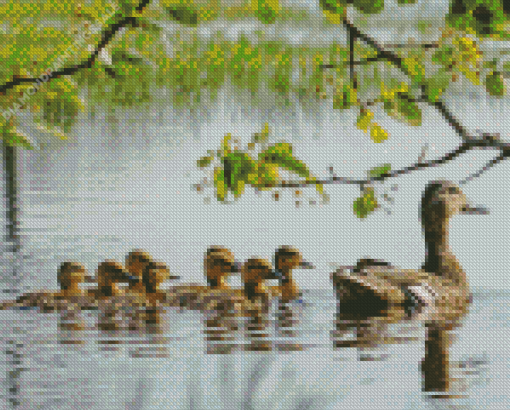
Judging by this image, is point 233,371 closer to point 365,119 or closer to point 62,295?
point 365,119

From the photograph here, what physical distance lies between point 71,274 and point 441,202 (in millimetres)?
1179

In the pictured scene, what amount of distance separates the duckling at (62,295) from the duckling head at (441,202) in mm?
1091

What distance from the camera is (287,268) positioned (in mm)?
2936

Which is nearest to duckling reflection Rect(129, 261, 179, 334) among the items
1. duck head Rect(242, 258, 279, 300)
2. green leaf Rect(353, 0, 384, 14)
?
duck head Rect(242, 258, 279, 300)

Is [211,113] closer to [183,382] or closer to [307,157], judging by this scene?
[307,157]

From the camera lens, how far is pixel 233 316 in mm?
2348

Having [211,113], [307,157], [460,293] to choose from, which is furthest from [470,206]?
[211,113]

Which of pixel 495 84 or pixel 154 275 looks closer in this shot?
pixel 495 84

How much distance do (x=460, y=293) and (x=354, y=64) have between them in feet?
5.64

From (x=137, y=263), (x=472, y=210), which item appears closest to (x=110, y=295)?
(x=137, y=263)

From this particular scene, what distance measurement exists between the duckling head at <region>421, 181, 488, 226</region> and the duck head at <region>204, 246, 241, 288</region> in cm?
64

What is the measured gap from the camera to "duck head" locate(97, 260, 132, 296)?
9.22 feet

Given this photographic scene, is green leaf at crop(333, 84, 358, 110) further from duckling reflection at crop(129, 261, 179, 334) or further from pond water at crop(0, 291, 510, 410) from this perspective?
duckling reflection at crop(129, 261, 179, 334)

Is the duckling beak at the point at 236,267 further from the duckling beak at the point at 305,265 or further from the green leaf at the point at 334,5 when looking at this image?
the green leaf at the point at 334,5
